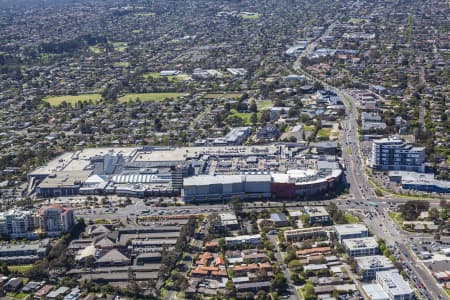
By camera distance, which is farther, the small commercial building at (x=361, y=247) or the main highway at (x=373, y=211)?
the small commercial building at (x=361, y=247)

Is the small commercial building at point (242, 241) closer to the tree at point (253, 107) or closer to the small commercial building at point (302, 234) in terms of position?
the small commercial building at point (302, 234)

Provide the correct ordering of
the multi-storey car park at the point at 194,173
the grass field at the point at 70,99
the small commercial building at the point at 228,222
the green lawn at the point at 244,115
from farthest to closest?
the grass field at the point at 70,99, the green lawn at the point at 244,115, the multi-storey car park at the point at 194,173, the small commercial building at the point at 228,222

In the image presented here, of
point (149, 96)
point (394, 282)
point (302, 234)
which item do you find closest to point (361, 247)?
point (302, 234)

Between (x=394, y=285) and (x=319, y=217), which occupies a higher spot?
(x=319, y=217)

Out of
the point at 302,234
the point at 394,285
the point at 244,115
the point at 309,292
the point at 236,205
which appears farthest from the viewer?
the point at 244,115

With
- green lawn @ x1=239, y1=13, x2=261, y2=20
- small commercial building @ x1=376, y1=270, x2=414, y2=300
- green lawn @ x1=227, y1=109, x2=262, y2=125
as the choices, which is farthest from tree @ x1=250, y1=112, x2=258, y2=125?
green lawn @ x1=239, y1=13, x2=261, y2=20

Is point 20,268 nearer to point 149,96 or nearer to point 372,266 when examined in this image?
point 372,266

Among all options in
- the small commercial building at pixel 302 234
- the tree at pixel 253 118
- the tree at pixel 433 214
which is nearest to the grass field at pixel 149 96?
the tree at pixel 253 118
